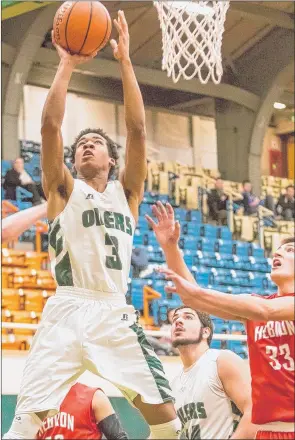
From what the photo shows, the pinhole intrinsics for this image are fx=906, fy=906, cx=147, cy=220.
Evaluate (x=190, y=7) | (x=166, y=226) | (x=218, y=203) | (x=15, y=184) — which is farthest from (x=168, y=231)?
(x=218, y=203)

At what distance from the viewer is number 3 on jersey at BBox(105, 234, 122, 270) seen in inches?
182

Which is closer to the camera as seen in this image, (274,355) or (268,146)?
(274,355)

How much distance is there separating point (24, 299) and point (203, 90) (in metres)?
9.73

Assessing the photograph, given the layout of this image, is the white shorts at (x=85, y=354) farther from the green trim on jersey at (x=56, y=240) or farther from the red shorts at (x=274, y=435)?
the red shorts at (x=274, y=435)

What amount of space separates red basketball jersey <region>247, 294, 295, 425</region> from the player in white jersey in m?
0.44

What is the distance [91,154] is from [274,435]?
170cm

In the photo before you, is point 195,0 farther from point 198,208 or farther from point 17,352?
point 198,208

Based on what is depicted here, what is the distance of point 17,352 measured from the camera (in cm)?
936

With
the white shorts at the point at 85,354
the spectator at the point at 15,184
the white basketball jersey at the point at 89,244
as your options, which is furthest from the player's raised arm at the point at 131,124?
the spectator at the point at 15,184

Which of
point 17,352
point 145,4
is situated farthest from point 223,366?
point 145,4

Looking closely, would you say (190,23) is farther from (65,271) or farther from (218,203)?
(218,203)

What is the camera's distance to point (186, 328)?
5.64 metres

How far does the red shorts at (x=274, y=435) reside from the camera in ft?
14.3

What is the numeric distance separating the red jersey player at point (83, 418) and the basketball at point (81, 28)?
6.34 ft
